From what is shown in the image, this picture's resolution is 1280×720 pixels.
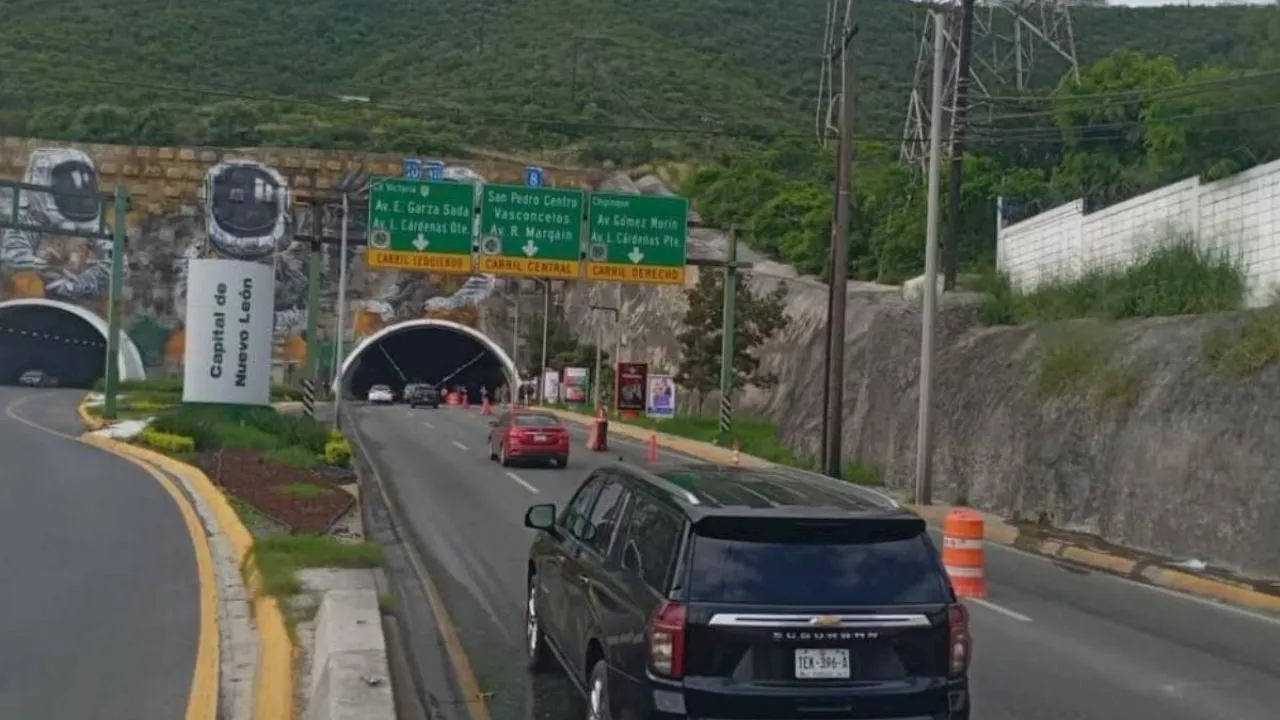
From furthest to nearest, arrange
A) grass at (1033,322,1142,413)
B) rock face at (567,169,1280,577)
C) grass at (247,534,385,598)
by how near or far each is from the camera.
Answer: grass at (1033,322,1142,413)
rock face at (567,169,1280,577)
grass at (247,534,385,598)

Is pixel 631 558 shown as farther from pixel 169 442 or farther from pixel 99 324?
pixel 99 324

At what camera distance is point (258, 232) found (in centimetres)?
7862

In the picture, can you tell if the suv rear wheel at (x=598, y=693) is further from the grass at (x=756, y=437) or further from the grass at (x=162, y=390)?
the grass at (x=162, y=390)

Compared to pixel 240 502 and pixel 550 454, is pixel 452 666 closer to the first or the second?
pixel 240 502

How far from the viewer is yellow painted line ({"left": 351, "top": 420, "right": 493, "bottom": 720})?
863 cm

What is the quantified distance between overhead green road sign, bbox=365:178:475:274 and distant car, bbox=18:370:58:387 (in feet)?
171

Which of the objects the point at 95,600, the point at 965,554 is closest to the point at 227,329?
the point at 95,600

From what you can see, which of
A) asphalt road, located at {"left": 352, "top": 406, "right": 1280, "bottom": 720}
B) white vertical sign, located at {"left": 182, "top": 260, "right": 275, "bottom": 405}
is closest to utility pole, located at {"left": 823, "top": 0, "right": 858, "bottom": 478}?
asphalt road, located at {"left": 352, "top": 406, "right": 1280, "bottom": 720}

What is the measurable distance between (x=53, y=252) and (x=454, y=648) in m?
73.3

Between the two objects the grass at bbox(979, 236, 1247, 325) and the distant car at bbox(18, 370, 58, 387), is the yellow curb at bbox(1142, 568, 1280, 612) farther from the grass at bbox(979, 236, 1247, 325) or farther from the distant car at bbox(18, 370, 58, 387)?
the distant car at bbox(18, 370, 58, 387)

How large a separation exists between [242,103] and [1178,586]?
89394 millimetres

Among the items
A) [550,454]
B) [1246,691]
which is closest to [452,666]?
[1246,691]

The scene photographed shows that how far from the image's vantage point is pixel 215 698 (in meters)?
8.36

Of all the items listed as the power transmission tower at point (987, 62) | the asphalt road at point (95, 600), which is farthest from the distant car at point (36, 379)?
the asphalt road at point (95, 600)
